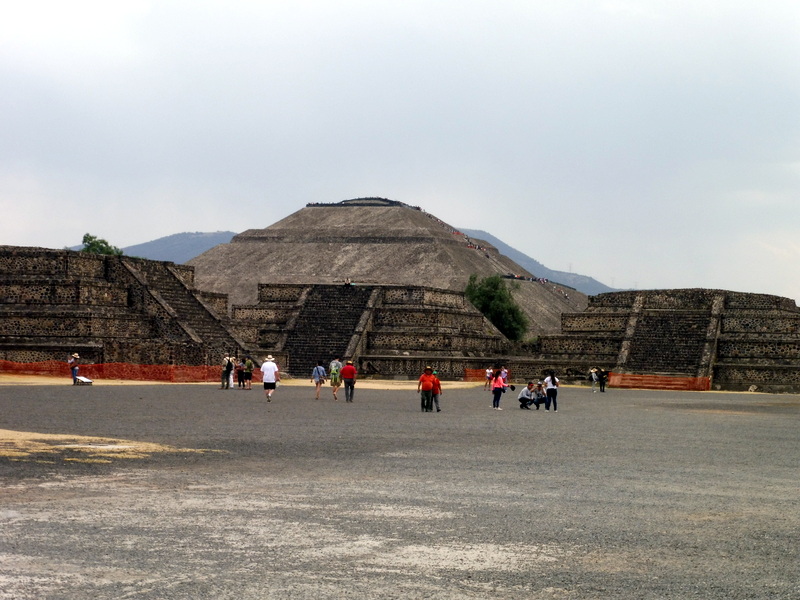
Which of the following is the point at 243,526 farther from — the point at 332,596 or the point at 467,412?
the point at 467,412

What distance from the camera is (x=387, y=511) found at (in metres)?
13.2

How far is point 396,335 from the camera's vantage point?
63.0 meters

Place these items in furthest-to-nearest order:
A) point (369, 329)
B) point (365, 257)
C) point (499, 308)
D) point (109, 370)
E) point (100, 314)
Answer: point (365, 257)
point (499, 308)
point (369, 329)
point (100, 314)
point (109, 370)

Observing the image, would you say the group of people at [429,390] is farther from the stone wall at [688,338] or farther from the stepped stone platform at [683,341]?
the stone wall at [688,338]

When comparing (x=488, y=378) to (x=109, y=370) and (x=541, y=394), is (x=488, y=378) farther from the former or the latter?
(x=109, y=370)

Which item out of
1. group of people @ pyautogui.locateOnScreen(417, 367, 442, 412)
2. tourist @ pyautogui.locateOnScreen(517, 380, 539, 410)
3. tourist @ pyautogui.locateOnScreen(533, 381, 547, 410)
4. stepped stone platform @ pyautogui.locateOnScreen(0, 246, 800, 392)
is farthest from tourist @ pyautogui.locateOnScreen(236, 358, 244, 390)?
group of people @ pyautogui.locateOnScreen(417, 367, 442, 412)

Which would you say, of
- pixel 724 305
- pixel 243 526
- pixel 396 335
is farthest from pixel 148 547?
pixel 724 305

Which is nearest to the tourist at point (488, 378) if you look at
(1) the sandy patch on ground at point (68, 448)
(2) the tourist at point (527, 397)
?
(2) the tourist at point (527, 397)

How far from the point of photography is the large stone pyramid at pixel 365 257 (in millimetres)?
124812

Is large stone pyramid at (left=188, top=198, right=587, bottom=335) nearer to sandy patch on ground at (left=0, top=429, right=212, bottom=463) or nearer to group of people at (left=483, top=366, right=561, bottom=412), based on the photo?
group of people at (left=483, top=366, right=561, bottom=412)

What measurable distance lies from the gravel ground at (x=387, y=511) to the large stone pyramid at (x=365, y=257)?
9462 cm

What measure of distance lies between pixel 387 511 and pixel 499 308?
88.7m

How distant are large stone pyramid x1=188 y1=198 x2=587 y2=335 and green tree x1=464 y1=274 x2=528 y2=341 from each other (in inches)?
589

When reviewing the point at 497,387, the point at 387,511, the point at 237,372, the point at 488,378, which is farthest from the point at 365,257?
the point at 387,511
